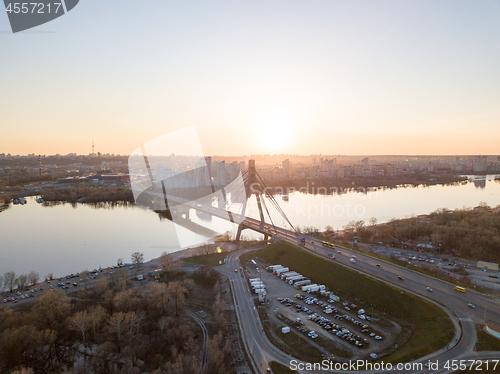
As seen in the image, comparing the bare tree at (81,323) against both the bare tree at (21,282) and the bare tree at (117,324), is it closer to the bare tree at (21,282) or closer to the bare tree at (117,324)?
the bare tree at (117,324)

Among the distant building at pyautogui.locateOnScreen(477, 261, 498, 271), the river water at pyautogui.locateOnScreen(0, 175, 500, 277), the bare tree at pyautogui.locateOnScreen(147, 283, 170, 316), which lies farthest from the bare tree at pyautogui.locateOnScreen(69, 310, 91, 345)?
the distant building at pyautogui.locateOnScreen(477, 261, 498, 271)

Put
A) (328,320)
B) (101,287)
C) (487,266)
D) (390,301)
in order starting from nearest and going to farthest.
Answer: (328,320)
(390,301)
(101,287)
(487,266)

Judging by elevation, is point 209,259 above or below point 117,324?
below

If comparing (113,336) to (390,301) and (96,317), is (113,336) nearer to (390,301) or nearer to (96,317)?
Answer: (96,317)

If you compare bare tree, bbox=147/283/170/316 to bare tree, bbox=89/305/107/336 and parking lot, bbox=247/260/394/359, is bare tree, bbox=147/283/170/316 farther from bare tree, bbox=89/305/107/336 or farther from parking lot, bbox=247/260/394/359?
parking lot, bbox=247/260/394/359

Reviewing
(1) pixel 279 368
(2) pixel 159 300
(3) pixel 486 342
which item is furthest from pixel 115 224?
(3) pixel 486 342

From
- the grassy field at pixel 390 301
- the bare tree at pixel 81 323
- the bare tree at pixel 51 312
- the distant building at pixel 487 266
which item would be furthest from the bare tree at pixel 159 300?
the distant building at pixel 487 266
